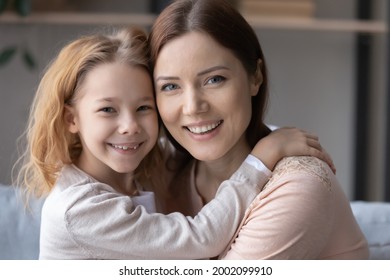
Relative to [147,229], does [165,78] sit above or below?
above

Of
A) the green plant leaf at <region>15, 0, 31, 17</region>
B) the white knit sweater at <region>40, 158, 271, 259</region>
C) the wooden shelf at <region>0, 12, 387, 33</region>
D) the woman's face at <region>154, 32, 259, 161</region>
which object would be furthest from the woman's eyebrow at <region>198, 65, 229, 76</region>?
the green plant leaf at <region>15, 0, 31, 17</region>

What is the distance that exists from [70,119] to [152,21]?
72.5 inches

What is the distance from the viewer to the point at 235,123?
1.27 meters

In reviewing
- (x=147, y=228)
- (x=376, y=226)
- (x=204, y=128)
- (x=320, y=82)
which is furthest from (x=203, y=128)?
(x=320, y=82)

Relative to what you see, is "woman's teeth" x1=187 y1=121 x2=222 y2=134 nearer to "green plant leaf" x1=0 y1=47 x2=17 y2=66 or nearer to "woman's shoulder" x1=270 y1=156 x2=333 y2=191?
"woman's shoulder" x1=270 y1=156 x2=333 y2=191

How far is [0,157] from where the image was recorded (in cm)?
281

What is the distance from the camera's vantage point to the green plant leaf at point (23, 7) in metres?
3.02

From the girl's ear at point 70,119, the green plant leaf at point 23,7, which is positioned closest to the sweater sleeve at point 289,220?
the girl's ear at point 70,119

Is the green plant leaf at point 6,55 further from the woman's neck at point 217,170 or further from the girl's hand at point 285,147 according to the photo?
the girl's hand at point 285,147

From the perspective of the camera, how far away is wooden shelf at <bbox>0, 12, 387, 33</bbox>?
310cm

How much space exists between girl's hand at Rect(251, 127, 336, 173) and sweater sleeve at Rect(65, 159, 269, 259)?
10cm

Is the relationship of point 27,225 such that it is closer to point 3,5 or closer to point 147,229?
point 147,229
